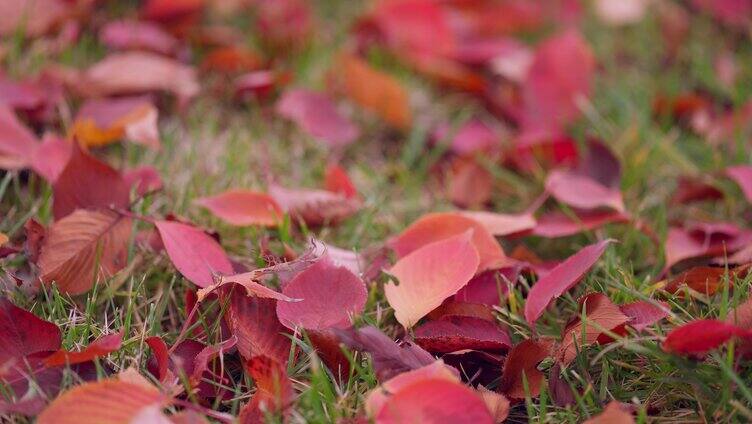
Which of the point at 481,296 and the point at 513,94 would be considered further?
the point at 513,94

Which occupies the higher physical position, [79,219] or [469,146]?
[79,219]

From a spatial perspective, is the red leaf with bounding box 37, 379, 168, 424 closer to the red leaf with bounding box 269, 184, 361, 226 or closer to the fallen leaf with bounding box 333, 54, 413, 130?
the red leaf with bounding box 269, 184, 361, 226

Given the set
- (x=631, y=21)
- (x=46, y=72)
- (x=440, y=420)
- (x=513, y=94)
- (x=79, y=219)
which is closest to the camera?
(x=440, y=420)

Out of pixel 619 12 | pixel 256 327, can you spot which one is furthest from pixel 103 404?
pixel 619 12

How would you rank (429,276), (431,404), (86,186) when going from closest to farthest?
(431,404) < (429,276) < (86,186)

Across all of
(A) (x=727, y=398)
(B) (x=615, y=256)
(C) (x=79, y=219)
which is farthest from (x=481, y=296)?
(C) (x=79, y=219)

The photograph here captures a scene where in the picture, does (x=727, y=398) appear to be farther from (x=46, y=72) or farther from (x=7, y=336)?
(x=46, y=72)

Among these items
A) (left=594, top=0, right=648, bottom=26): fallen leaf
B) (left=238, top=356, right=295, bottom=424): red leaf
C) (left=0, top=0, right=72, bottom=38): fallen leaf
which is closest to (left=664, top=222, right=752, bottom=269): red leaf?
(left=238, top=356, right=295, bottom=424): red leaf

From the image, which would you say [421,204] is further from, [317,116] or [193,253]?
[193,253]
